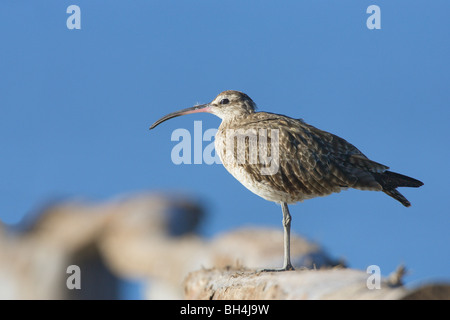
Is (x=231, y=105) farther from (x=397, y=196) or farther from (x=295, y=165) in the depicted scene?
(x=397, y=196)

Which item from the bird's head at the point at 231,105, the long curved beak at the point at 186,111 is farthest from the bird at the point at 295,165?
the long curved beak at the point at 186,111

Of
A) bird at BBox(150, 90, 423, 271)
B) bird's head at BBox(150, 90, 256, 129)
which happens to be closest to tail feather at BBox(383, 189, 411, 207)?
bird at BBox(150, 90, 423, 271)

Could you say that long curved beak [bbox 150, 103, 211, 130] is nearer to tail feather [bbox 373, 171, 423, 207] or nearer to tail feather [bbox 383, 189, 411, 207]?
tail feather [bbox 373, 171, 423, 207]

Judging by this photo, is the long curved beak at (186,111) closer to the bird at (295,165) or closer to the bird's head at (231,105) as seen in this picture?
the bird's head at (231,105)

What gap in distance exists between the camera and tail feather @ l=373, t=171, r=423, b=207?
15.4 metres

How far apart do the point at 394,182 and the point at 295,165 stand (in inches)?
90.0

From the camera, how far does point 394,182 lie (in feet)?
50.9

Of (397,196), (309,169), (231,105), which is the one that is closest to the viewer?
(309,169)

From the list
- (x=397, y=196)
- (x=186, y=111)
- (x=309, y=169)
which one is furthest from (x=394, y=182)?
(x=186, y=111)

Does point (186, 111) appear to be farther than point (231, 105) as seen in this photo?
Yes

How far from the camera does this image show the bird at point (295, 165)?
1516 centimetres

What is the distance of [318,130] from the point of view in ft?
52.7

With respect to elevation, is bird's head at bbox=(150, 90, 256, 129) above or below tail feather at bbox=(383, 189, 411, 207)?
above

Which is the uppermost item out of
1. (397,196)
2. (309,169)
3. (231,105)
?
(231,105)
